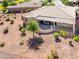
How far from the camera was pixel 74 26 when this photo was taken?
4178 cm

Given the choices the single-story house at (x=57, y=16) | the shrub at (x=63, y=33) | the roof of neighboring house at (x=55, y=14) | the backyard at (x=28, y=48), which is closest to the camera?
the backyard at (x=28, y=48)

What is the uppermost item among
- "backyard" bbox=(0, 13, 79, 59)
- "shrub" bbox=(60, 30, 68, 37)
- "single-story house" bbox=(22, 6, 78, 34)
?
"single-story house" bbox=(22, 6, 78, 34)

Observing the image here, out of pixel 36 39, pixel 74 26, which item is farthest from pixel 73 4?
pixel 36 39

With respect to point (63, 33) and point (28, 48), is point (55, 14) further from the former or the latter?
point (28, 48)

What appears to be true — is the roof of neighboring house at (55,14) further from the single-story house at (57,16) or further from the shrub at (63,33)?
the shrub at (63,33)

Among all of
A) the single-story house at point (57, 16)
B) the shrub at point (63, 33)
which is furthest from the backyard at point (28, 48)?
the single-story house at point (57, 16)

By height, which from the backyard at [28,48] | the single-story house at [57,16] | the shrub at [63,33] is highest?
the single-story house at [57,16]

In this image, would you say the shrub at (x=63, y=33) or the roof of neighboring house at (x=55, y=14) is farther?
the roof of neighboring house at (x=55, y=14)

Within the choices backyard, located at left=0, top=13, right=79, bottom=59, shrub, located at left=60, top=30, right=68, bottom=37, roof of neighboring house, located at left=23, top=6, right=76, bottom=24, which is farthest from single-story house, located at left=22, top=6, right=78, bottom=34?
backyard, located at left=0, top=13, right=79, bottom=59

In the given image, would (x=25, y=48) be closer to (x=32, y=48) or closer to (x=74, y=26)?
(x=32, y=48)

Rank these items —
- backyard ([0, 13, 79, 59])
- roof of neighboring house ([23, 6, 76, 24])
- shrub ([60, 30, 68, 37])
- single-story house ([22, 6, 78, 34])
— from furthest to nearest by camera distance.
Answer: roof of neighboring house ([23, 6, 76, 24])
single-story house ([22, 6, 78, 34])
shrub ([60, 30, 68, 37])
backyard ([0, 13, 79, 59])

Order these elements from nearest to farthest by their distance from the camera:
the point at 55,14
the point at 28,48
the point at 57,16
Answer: the point at 28,48 → the point at 57,16 → the point at 55,14

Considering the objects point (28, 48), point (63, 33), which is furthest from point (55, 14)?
point (28, 48)

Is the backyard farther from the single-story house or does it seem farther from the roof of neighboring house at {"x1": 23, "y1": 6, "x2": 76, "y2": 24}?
the roof of neighboring house at {"x1": 23, "y1": 6, "x2": 76, "y2": 24}
